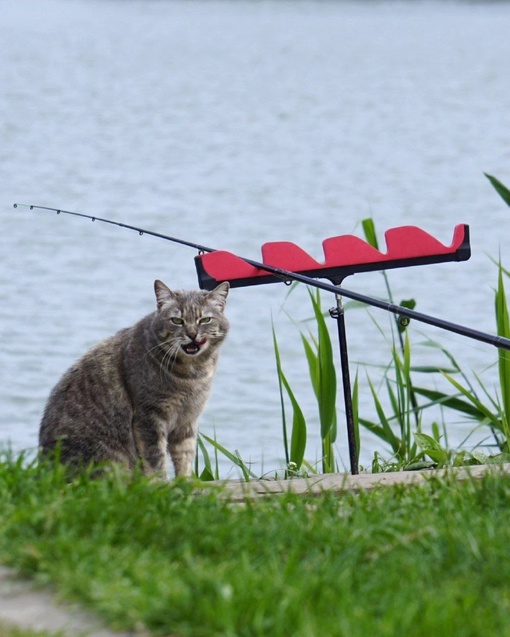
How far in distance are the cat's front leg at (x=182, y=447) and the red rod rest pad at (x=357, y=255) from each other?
703mm

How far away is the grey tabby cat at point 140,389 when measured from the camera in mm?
4406

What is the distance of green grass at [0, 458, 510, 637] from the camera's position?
2602mm

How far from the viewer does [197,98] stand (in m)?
25.7

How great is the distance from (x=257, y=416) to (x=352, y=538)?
5189 mm

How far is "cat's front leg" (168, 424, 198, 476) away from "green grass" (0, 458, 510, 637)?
Answer: 115cm

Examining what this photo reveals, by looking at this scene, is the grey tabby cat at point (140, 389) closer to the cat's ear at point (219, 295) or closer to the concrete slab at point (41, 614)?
the cat's ear at point (219, 295)

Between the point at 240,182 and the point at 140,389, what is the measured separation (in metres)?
12.5

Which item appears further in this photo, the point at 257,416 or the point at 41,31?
the point at 41,31

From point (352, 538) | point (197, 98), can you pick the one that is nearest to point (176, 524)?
point (352, 538)

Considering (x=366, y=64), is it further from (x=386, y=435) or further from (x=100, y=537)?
(x=100, y=537)

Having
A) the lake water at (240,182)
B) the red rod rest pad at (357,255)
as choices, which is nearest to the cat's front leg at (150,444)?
the red rod rest pad at (357,255)

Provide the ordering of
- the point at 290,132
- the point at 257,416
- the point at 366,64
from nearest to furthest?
the point at 257,416 → the point at 290,132 → the point at 366,64

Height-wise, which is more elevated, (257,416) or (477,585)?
(257,416)

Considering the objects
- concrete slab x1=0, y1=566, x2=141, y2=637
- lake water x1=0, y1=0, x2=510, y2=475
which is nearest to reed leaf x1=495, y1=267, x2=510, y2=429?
lake water x1=0, y1=0, x2=510, y2=475
